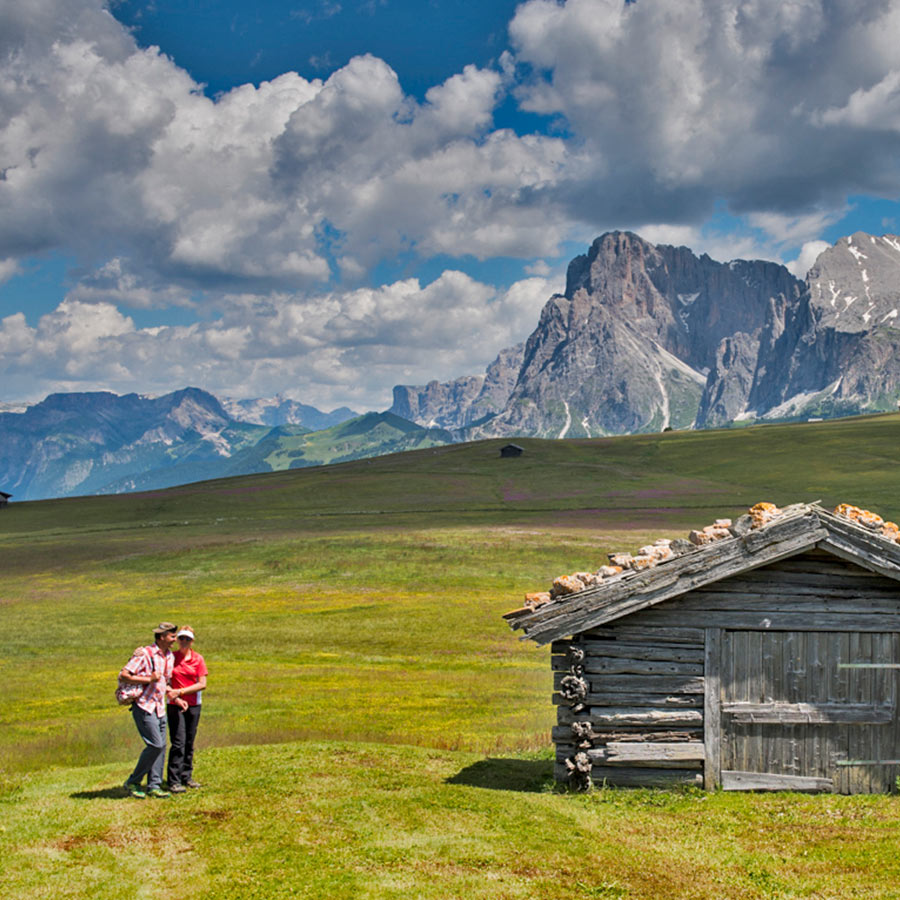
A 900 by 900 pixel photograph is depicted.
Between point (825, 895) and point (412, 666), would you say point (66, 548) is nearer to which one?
point (412, 666)

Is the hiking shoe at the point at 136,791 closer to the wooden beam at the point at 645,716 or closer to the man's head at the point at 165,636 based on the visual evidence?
the man's head at the point at 165,636

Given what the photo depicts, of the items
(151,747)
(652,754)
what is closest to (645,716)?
(652,754)

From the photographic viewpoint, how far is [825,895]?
10.6 m

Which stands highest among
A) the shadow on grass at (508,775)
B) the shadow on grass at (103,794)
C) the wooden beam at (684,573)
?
the wooden beam at (684,573)

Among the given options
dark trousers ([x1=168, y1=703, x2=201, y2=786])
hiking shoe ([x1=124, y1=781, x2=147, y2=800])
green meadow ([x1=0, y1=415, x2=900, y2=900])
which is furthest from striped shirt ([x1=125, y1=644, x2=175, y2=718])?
green meadow ([x1=0, y1=415, x2=900, y2=900])

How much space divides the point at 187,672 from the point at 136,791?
7.30 feet

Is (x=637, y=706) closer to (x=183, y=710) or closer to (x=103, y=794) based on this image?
(x=183, y=710)

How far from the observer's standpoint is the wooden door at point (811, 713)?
15539 millimetres

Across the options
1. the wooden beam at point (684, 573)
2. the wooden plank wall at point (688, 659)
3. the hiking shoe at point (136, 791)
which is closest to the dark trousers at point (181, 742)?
the hiking shoe at point (136, 791)

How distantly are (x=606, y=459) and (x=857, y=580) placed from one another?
137 metres

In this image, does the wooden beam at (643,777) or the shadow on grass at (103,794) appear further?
the wooden beam at (643,777)

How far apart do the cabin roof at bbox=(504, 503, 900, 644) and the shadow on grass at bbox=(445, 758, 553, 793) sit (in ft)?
9.67

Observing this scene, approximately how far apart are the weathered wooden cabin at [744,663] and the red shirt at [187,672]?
585 cm

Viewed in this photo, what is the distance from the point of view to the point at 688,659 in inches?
625
